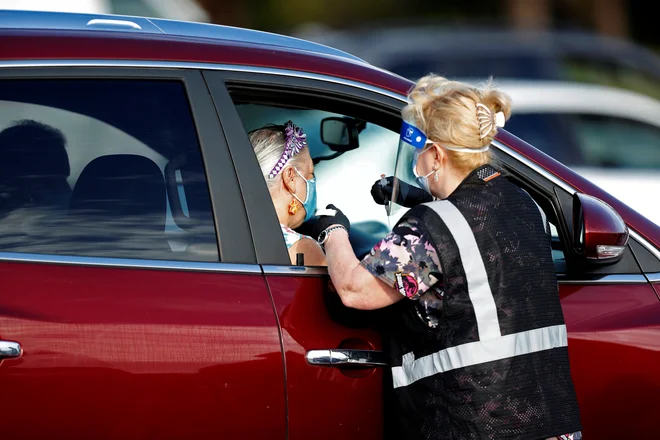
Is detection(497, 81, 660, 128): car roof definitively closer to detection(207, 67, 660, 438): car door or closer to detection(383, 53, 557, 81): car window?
detection(383, 53, 557, 81): car window

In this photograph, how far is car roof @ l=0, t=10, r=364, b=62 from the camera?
9.57 ft

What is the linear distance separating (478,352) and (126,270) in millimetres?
922

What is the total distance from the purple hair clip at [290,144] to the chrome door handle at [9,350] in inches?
42.2

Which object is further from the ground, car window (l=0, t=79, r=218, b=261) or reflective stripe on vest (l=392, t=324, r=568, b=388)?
car window (l=0, t=79, r=218, b=261)

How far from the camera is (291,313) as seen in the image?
2764 mm

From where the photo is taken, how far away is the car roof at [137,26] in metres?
2.92

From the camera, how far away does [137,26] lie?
3080 millimetres

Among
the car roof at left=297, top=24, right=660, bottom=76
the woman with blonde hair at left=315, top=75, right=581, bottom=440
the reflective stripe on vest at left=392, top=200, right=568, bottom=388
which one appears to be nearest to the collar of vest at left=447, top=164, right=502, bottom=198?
the woman with blonde hair at left=315, top=75, right=581, bottom=440

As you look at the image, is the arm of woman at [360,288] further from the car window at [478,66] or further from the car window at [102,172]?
the car window at [478,66]

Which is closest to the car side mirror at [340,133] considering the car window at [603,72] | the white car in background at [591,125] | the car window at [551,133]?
the car window at [551,133]

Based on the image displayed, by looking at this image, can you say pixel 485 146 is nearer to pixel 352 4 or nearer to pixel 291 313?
pixel 291 313

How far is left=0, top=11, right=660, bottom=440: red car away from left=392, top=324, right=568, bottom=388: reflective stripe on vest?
4.2 inches

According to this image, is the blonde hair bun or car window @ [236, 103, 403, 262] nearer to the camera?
the blonde hair bun

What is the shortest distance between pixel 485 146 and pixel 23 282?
1.26 metres
